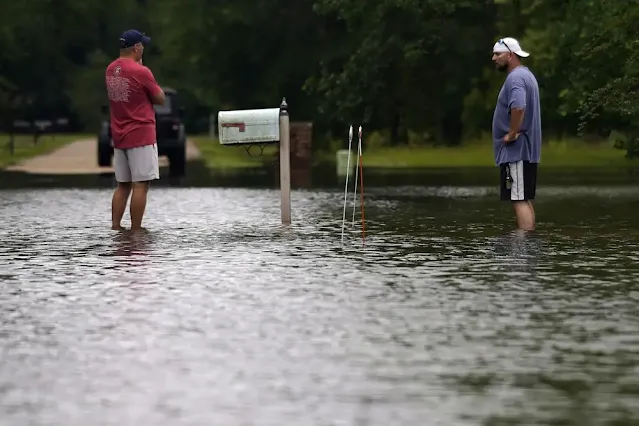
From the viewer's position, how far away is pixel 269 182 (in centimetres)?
3139

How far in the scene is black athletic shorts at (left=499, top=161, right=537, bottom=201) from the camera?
16547mm

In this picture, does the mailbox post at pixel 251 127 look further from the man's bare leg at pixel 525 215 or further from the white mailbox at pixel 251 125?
the man's bare leg at pixel 525 215

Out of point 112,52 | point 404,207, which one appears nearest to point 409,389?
point 404,207

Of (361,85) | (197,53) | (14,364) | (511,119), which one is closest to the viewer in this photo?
(14,364)

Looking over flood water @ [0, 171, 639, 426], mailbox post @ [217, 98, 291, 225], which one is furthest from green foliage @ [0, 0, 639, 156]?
flood water @ [0, 171, 639, 426]

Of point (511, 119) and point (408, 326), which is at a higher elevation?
point (511, 119)

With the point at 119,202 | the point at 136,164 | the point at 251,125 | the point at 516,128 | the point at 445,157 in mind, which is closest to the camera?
the point at 516,128

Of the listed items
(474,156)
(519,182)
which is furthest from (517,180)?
(474,156)

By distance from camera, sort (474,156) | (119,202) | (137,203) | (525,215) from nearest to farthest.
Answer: (525,215) < (137,203) < (119,202) < (474,156)

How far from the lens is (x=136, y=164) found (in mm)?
17516

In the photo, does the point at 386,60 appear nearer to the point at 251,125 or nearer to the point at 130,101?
the point at 251,125

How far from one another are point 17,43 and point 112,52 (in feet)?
116

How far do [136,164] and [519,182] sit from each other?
3.85m

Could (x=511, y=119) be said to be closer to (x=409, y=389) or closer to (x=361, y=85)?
(x=409, y=389)
